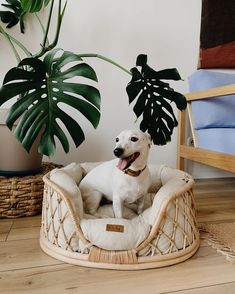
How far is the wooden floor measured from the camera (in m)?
0.70

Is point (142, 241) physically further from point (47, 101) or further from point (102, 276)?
point (47, 101)

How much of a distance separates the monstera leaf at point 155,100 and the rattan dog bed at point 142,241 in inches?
10.8

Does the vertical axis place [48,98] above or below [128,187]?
above

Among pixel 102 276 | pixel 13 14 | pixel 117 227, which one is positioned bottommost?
pixel 102 276

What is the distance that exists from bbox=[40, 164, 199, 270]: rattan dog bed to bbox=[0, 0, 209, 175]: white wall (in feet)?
2.74

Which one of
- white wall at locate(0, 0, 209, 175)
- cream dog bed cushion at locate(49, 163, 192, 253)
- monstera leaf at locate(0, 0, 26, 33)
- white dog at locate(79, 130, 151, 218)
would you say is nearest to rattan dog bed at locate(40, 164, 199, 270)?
cream dog bed cushion at locate(49, 163, 192, 253)

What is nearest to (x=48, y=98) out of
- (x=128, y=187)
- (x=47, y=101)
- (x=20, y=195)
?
(x=47, y=101)

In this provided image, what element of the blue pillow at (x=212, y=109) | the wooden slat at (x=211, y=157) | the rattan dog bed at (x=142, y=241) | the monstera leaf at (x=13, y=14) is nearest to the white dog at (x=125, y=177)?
the rattan dog bed at (x=142, y=241)

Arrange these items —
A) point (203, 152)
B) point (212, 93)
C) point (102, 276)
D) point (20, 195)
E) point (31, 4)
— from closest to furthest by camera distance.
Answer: point (102, 276), point (31, 4), point (20, 195), point (212, 93), point (203, 152)

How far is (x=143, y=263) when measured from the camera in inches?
31.2

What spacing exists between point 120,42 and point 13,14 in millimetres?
615

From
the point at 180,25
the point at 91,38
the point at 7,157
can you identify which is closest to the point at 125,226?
the point at 7,157

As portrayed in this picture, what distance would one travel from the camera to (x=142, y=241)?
31.8 inches

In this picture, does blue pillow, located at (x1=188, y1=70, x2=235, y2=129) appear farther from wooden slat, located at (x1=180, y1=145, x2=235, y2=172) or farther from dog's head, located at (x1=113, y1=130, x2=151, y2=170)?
dog's head, located at (x1=113, y1=130, x2=151, y2=170)
